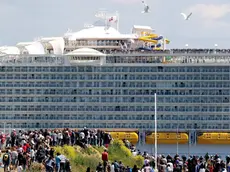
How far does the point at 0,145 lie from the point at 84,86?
1325 inches

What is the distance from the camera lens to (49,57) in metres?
84.0

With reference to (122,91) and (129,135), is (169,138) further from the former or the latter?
(122,91)

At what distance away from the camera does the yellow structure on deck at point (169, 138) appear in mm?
80562

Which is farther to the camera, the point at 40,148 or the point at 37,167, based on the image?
the point at 40,148

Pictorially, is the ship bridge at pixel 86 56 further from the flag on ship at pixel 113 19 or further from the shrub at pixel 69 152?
the shrub at pixel 69 152

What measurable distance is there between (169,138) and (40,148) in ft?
124

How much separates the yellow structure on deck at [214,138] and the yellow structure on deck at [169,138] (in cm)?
122

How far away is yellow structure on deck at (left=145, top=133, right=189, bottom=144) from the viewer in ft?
264

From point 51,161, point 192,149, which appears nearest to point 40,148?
point 51,161

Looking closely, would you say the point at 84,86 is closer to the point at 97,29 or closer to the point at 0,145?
the point at 97,29

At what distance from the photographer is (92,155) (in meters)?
53.5

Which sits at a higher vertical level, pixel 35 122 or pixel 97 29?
pixel 97 29

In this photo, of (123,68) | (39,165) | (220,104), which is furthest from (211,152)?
(39,165)

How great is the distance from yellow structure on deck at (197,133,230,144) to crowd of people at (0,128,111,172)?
26.5 metres
